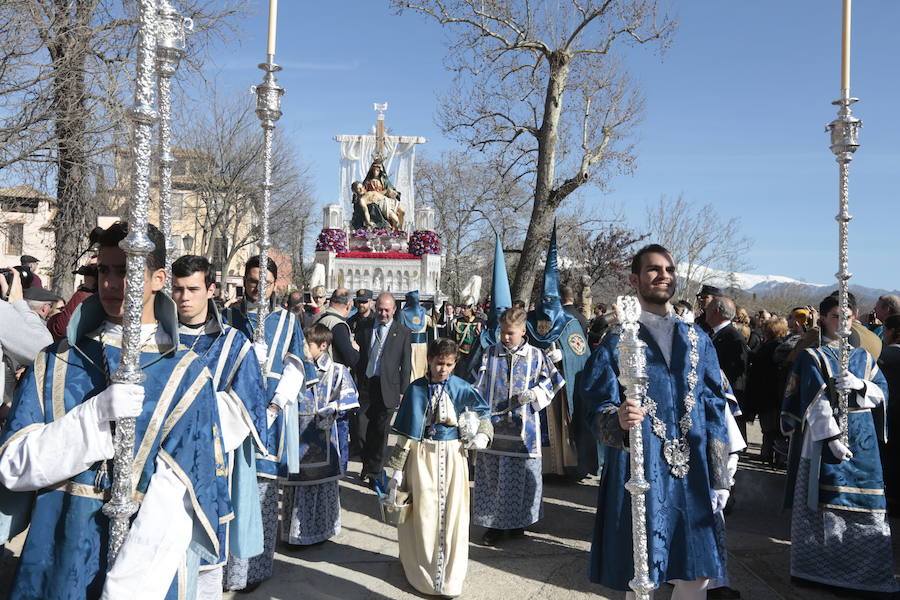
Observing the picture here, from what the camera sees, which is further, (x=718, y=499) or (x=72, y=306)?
(x=72, y=306)

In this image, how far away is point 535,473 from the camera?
6.12 meters

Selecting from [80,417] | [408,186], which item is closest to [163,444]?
[80,417]

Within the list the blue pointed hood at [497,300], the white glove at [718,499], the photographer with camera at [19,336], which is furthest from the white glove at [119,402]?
the blue pointed hood at [497,300]

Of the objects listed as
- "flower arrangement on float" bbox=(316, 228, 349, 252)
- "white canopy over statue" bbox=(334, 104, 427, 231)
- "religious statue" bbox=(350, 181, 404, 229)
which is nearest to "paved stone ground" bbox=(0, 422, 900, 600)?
"flower arrangement on float" bbox=(316, 228, 349, 252)

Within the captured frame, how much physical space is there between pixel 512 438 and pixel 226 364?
3.11 metres

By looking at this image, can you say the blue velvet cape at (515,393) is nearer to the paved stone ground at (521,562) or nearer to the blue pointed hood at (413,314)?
the paved stone ground at (521,562)

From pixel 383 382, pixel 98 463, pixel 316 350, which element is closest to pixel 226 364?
pixel 98 463

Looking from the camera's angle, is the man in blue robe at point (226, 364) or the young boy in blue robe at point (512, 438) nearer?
the man in blue robe at point (226, 364)

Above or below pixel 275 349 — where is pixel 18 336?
above

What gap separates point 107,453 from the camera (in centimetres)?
223

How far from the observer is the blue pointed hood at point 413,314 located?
9.30m

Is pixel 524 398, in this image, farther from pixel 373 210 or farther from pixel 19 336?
pixel 373 210

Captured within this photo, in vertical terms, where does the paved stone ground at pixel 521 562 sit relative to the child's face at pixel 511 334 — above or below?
below

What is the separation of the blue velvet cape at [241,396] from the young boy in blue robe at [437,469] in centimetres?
118
